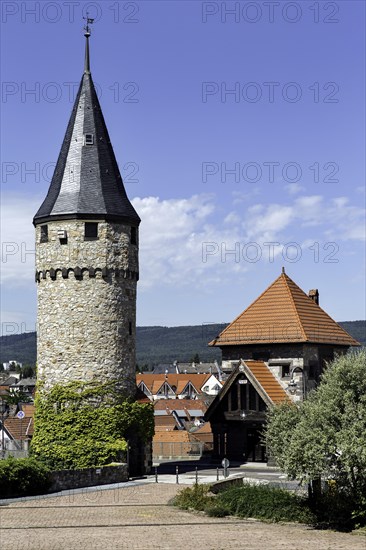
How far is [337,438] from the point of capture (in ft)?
92.1

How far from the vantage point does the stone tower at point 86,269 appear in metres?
43.6

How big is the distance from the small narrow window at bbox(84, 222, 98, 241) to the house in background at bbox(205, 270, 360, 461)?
37.6ft

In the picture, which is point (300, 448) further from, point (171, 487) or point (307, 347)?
point (307, 347)

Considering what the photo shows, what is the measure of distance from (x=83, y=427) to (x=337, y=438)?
18385 millimetres

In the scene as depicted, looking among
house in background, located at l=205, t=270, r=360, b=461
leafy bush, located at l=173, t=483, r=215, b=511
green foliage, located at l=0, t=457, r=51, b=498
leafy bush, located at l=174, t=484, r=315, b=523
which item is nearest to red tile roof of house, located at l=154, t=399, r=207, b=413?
house in background, located at l=205, t=270, r=360, b=461

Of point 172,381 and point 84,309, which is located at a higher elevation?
point 172,381

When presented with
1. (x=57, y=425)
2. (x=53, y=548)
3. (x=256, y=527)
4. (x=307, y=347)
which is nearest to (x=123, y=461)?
(x=57, y=425)

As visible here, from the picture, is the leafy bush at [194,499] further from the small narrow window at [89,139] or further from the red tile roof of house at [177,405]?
the red tile roof of house at [177,405]

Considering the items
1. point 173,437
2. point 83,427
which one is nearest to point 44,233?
point 83,427

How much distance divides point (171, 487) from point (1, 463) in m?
7.69

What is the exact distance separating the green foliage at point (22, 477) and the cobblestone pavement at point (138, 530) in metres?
1.41

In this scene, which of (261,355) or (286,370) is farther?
(261,355)

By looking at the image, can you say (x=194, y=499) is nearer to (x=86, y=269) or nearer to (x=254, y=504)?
(x=254, y=504)

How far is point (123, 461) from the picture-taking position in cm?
4384
